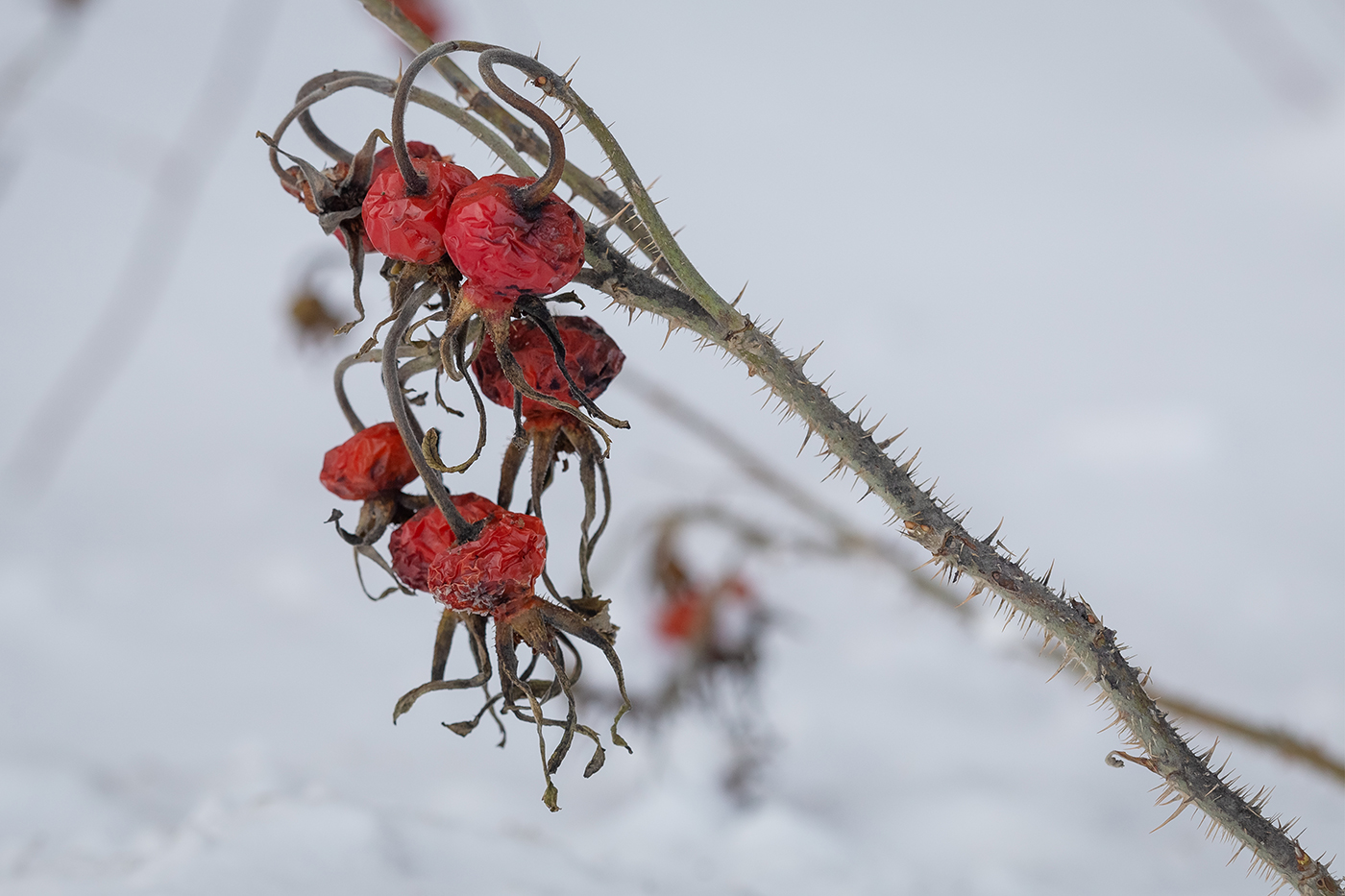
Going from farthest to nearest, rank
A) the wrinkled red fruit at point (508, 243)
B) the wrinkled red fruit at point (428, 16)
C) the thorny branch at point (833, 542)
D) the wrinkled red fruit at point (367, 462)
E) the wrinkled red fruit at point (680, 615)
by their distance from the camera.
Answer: the wrinkled red fruit at point (680, 615) → the wrinkled red fruit at point (428, 16) → the thorny branch at point (833, 542) → the wrinkled red fruit at point (367, 462) → the wrinkled red fruit at point (508, 243)

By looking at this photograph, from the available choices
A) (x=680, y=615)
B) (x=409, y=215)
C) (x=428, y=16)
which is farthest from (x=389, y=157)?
(x=680, y=615)

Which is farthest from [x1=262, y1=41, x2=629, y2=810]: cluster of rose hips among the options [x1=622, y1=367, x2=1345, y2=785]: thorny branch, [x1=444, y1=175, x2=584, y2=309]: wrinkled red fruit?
[x1=622, y1=367, x2=1345, y2=785]: thorny branch

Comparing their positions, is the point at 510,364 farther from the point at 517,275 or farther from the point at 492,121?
the point at 492,121

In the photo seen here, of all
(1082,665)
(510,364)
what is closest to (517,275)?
(510,364)

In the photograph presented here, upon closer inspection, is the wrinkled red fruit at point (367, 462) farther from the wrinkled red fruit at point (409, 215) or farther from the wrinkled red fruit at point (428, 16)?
the wrinkled red fruit at point (428, 16)

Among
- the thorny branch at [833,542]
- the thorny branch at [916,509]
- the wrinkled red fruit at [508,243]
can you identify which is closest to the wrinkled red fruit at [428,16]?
the thorny branch at [833,542]

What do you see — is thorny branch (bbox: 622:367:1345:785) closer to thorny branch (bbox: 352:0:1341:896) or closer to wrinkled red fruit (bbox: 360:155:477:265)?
thorny branch (bbox: 352:0:1341:896)
